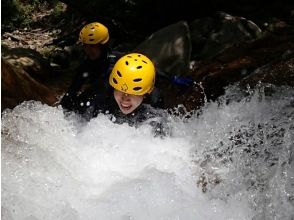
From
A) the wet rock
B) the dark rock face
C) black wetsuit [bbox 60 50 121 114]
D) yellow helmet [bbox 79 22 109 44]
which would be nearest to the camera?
the dark rock face

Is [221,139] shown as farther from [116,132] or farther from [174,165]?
[116,132]

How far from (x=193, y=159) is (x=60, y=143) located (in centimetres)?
130

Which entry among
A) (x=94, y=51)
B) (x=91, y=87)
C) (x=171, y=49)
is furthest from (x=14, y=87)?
(x=171, y=49)

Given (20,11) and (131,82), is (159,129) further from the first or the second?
(20,11)

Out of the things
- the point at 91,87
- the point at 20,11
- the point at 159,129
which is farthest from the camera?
the point at 20,11

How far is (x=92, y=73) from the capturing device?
17.4 ft

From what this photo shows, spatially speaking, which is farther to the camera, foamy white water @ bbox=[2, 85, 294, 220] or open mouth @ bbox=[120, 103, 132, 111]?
open mouth @ bbox=[120, 103, 132, 111]

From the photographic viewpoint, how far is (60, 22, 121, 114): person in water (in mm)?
4605

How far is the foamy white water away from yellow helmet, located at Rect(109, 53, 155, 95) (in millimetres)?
393

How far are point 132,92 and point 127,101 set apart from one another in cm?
12

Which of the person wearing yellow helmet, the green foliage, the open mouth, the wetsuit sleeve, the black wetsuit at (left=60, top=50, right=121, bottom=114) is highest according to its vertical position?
the person wearing yellow helmet

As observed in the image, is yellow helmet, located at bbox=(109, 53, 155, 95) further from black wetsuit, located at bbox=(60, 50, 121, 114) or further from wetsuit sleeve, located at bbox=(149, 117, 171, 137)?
wetsuit sleeve, located at bbox=(149, 117, 171, 137)

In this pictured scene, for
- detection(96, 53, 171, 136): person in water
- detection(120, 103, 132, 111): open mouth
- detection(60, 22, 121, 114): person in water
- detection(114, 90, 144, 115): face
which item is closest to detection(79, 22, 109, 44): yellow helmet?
detection(60, 22, 121, 114): person in water

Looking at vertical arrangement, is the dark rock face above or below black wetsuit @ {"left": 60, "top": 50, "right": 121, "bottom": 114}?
above
